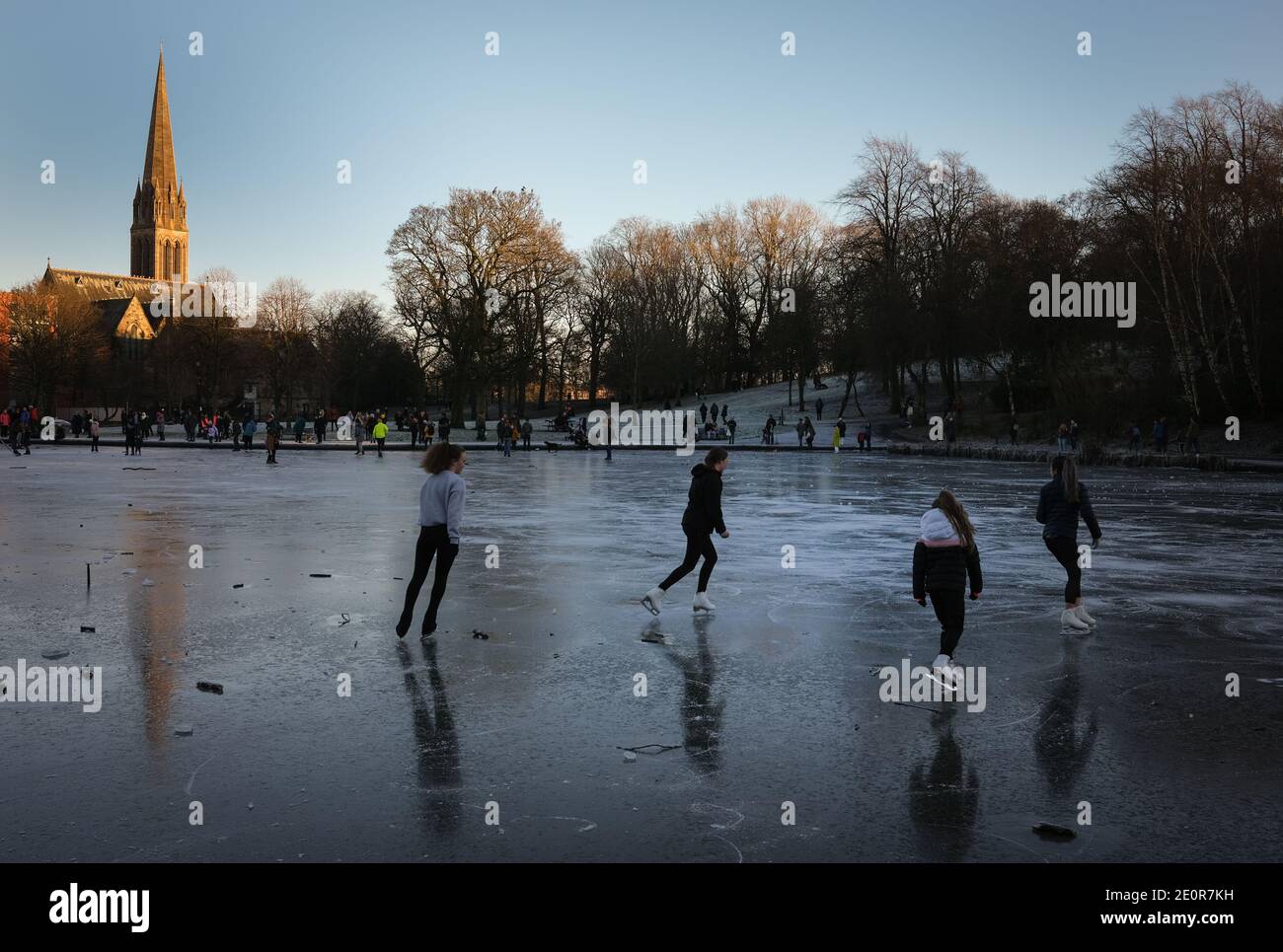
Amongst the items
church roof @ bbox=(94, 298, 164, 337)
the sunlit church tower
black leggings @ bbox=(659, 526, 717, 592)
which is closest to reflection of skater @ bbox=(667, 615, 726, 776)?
black leggings @ bbox=(659, 526, 717, 592)

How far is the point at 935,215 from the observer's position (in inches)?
2496

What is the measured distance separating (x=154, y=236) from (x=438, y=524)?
15811cm

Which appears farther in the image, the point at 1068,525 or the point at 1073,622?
the point at 1068,525

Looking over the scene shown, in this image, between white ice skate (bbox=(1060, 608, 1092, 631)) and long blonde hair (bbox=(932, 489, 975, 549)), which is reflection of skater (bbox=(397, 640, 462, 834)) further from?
white ice skate (bbox=(1060, 608, 1092, 631))

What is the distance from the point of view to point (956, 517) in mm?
7867

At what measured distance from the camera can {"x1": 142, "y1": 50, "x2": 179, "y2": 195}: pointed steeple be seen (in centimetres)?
13912

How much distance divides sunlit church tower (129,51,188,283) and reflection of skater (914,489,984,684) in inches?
5924

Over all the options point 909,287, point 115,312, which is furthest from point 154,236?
point 909,287

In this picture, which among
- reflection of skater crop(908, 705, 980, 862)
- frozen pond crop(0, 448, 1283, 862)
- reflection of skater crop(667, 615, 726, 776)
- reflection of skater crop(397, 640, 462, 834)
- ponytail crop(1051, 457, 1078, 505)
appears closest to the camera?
reflection of skater crop(908, 705, 980, 862)

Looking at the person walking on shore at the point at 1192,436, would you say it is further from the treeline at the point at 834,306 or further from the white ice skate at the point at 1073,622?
the white ice skate at the point at 1073,622

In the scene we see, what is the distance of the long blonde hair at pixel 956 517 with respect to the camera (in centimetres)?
779

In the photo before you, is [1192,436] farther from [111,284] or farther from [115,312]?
[111,284]

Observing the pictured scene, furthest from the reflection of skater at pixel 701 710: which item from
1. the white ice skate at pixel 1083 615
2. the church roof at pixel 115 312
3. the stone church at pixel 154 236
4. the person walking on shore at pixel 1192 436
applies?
the stone church at pixel 154 236
